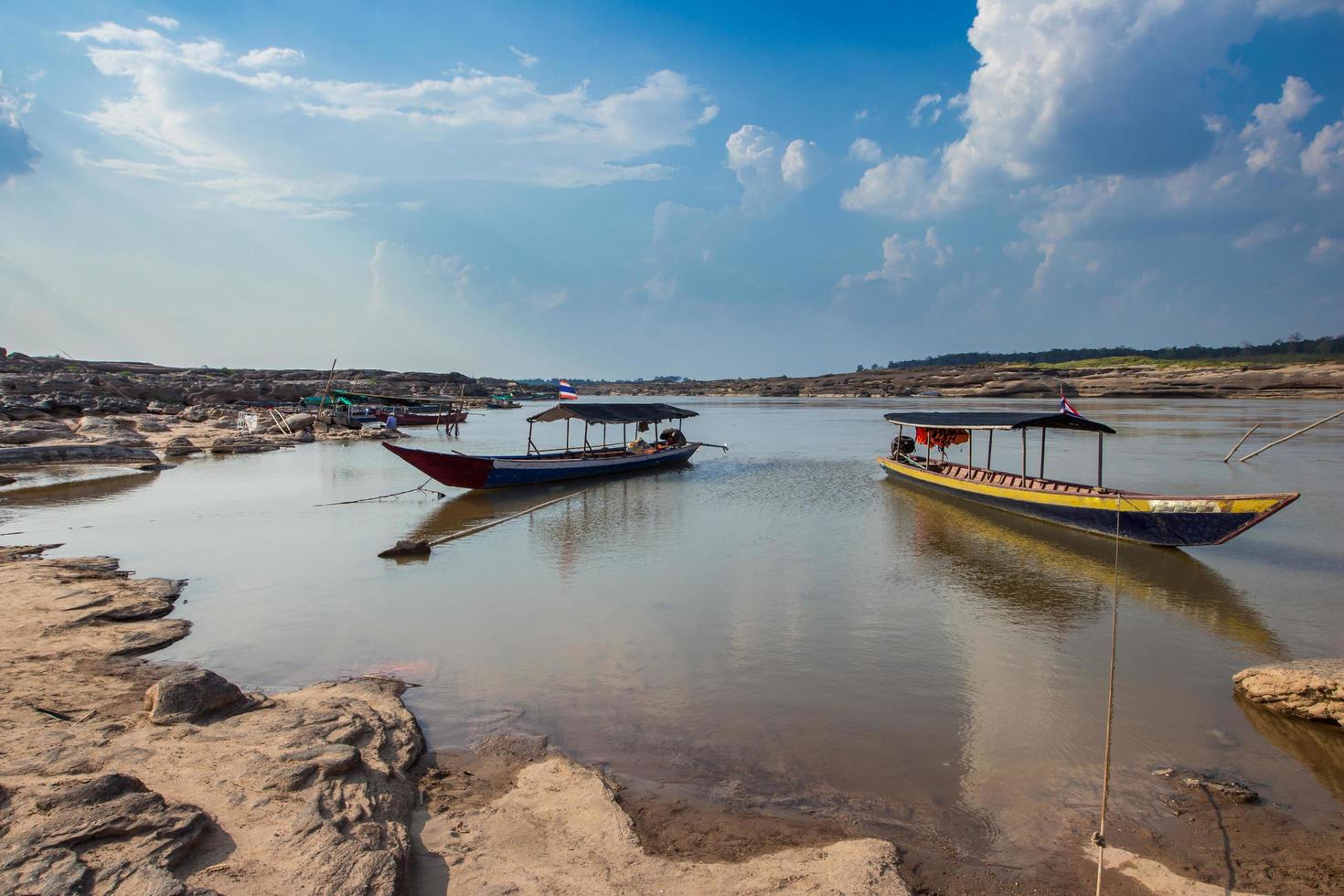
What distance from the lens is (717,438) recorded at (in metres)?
46.0

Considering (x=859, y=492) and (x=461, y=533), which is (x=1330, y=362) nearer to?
(x=859, y=492)

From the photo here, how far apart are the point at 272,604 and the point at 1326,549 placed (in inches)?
789

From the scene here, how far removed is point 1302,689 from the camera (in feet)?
23.8

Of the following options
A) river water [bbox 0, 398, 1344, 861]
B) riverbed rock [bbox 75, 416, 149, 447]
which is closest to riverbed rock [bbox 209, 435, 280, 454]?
riverbed rock [bbox 75, 416, 149, 447]

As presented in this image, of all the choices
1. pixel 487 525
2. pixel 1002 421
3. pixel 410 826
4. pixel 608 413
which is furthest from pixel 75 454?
pixel 1002 421

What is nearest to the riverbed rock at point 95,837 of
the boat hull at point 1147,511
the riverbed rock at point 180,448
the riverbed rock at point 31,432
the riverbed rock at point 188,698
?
the riverbed rock at point 188,698

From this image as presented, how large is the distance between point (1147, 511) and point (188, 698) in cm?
1642

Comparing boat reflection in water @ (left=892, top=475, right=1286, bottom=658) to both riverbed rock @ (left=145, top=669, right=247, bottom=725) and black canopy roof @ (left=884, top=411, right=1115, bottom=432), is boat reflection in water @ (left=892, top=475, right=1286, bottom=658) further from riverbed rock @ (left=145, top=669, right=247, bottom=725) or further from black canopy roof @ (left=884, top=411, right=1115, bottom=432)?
riverbed rock @ (left=145, top=669, right=247, bottom=725)

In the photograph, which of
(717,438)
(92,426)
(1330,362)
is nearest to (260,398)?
(92,426)

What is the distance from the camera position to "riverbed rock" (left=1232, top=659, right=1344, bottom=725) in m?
7.11

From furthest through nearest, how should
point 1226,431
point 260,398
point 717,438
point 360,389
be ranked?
point 360,389
point 260,398
point 717,438
point 1226,431

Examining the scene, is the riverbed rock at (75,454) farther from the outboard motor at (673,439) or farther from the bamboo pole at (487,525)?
the outboard motor at (673,439)

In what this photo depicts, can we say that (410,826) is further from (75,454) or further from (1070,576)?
(75,454)

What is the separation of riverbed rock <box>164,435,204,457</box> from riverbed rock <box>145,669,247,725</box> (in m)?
28.5
